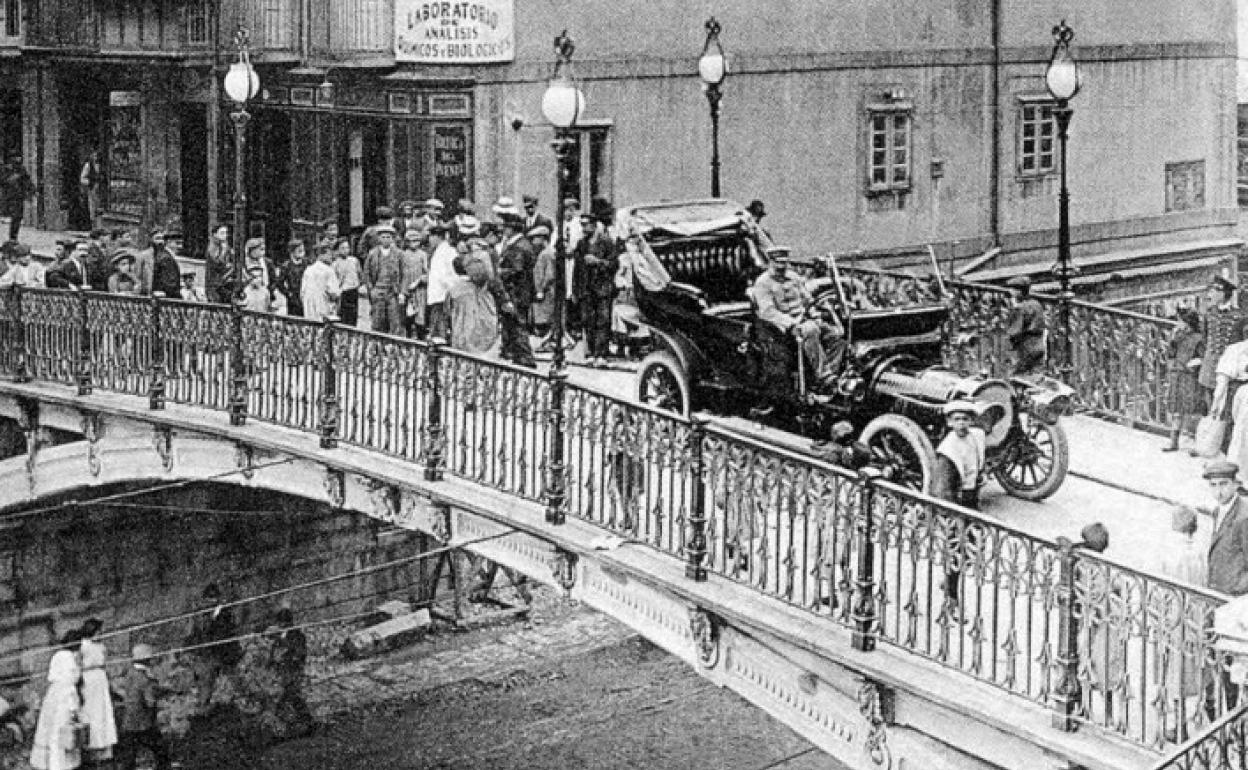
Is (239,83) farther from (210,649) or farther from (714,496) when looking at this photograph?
(714,496)

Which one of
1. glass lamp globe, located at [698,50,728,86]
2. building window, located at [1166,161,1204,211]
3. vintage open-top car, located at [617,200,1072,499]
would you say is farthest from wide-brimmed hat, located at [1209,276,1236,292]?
building window, located at [1166,161,1204,211]

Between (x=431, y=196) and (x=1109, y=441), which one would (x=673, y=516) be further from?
(x=431, y=196)

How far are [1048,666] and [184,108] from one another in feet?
76.5

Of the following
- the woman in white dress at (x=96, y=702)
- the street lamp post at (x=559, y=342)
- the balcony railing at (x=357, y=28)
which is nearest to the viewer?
the street lamp post at (x=559, y=342)

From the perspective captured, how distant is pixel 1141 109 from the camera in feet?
127

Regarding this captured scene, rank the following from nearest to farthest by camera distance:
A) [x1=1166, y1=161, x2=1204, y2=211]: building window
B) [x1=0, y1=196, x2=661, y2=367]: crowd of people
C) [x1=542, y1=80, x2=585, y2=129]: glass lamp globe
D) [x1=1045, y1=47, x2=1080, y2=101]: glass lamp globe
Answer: [x1=542, y1=80, x2=585, y2=129]: glass lamp globe < [x1=0, y1=196, x2=661, y2=367]: crowd of people < [x1=1045, y1=47, x2=1080, y2=101]: glass lamp globe < [x1=1166, y1=161, x2=1204, y2=211]: building window

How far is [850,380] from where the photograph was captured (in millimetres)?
17047

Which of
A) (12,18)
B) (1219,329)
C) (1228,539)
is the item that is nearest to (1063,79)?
(1219,329)

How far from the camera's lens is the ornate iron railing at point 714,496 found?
40.8 feet

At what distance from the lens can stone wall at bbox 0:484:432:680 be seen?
25.8m

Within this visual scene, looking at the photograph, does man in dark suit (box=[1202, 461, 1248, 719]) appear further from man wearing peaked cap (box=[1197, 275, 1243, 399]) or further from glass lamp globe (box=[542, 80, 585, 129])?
glass lamp globe (box=[542, 80, 585, 129])

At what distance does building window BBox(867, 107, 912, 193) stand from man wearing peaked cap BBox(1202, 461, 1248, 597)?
2066 cm

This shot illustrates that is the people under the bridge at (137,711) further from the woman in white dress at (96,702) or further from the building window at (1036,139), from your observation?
the building window at (1036,139)

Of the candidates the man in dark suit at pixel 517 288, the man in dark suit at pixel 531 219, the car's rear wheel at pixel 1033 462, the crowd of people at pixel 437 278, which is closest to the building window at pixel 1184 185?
the crowd of people at pixel 437 278
